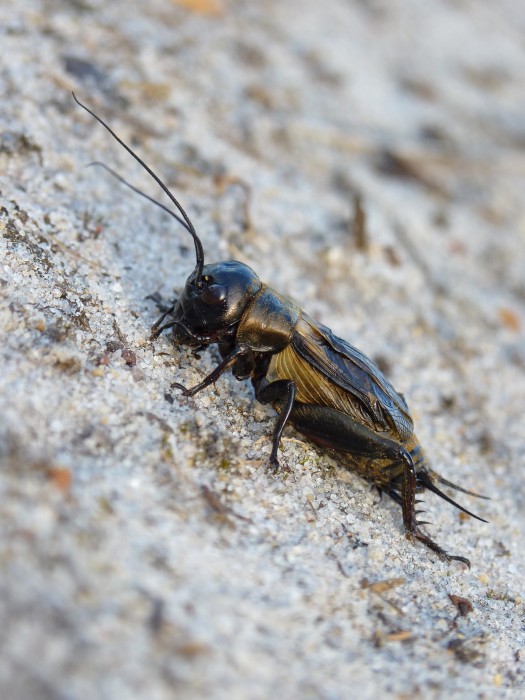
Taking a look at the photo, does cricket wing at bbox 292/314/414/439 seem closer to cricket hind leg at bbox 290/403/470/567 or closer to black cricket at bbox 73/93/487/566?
black cricket at bbox 73/93/487/566

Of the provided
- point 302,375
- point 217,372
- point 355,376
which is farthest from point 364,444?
point 217,372

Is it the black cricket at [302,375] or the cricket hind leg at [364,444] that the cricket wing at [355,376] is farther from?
the cricket hind leg at [364,444]

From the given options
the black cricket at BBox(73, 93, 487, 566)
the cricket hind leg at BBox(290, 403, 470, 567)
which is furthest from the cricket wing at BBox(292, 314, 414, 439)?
the cricket hind leg at BBox(290, 403, 470, 567)

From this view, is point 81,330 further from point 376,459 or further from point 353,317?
point 353,317

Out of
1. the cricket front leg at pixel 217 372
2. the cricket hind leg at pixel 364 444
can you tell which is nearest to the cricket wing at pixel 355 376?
the cricket hind leg at pixel 364 444

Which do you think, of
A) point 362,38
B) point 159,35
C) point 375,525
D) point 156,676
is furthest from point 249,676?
point 362,38
